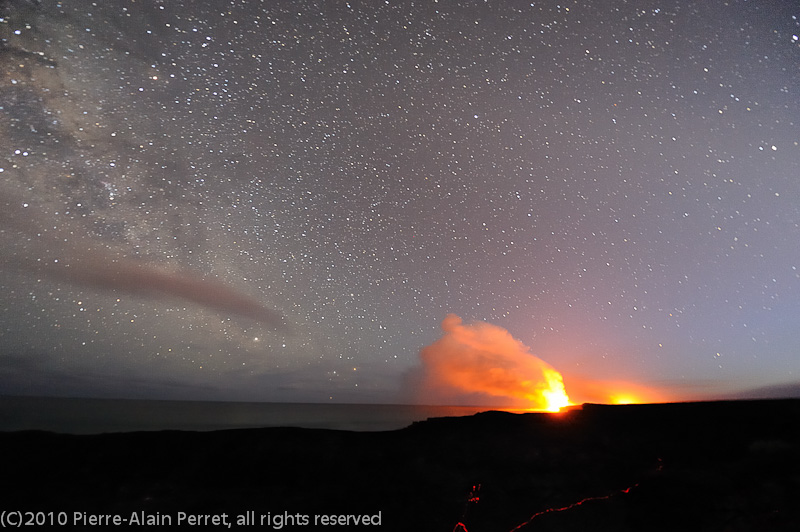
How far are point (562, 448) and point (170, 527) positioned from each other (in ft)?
28.1

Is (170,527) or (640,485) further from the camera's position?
(640,485)

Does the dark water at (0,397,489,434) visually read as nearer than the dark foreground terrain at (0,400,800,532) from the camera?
No

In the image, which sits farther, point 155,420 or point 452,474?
point 155,420

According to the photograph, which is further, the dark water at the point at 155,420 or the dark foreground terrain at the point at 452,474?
the dark water at the point at 155,420

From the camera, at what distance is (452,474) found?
28.0 ft

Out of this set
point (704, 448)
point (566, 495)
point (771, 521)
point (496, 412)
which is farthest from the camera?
point (496, 412)

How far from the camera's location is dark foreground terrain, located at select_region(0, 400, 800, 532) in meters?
7.20

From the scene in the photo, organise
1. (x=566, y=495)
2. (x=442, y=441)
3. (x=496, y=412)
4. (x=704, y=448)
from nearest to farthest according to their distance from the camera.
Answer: (x=566, y=495), (x=704, y=448), (x=442, y=441), (x=496, y=412)

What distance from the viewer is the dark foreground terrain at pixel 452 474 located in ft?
23.6

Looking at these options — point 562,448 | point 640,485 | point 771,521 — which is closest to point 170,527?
point 562,448

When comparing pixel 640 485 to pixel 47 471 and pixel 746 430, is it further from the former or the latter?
pixel 47 471

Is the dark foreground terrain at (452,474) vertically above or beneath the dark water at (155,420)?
above

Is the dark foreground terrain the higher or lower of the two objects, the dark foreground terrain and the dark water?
the higher

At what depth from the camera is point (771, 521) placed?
264 inches
